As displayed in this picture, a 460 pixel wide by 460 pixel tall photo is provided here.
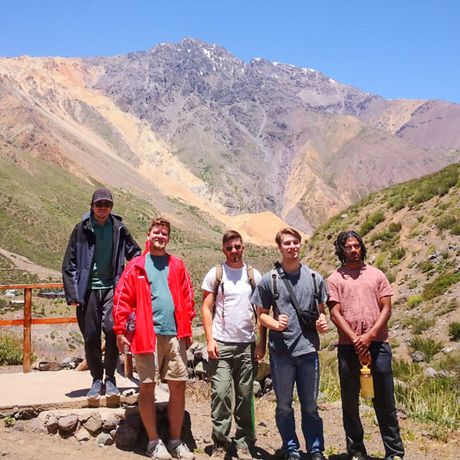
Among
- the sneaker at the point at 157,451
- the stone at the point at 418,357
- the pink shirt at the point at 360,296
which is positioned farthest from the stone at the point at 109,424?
the stone at the point at 418,357

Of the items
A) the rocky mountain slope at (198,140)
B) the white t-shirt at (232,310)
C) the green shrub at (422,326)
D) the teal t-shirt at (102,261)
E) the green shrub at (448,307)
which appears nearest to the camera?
the white t-shirt at (232,310)

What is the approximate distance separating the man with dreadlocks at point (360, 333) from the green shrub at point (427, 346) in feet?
20.2

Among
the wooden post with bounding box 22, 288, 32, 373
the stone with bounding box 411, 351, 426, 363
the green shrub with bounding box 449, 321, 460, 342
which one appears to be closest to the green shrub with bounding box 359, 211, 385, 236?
the green shrub with bounding box 449, 321, 460, 342

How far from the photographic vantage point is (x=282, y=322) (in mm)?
5027

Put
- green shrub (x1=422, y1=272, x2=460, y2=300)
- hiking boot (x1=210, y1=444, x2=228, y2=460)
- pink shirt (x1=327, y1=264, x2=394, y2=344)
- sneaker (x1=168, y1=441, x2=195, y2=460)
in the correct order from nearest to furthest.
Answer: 1. pink shirt (x1=327, y1=264, x2=394, y2=344)
2. sneaker (x1=168, y1=441, x2=195, y2=460)
3. hiking boot (x1=210, y1=444, x2=228, y2=460)
4. green shrub (x1=422, y1=272, x2=460, y2=300)

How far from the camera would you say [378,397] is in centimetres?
518

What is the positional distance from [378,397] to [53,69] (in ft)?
524

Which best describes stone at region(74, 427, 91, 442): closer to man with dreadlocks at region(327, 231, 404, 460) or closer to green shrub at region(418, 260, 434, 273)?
man with dreadlocks at region(327, 231, 404, 460)

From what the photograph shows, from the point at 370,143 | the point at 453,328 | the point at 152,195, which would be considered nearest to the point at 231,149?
the point at 370,143

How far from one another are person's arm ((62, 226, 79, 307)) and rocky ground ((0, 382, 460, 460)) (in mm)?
1352

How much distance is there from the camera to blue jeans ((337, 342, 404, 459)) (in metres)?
5.12

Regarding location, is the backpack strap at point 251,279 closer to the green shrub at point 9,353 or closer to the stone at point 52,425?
the stone at point 52,425

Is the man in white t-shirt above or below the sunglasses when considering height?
below

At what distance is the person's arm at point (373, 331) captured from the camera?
4.96 metres
